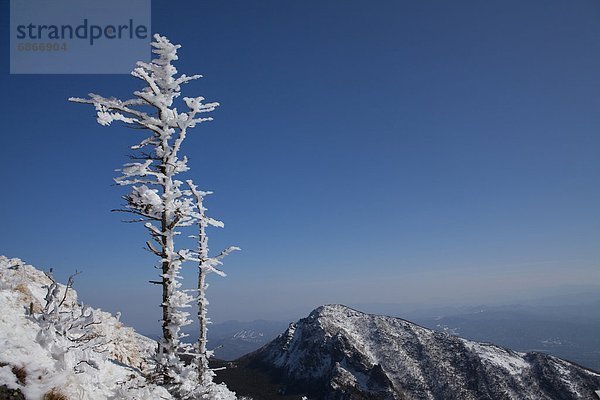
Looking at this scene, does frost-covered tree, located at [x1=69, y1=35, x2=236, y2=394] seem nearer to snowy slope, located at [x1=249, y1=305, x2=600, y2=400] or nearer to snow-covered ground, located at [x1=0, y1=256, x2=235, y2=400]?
snow-covered ground, located at [x1=0, y1=256, x2=235, y2=400]

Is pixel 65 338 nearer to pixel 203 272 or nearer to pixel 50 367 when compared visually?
pixel 50 367

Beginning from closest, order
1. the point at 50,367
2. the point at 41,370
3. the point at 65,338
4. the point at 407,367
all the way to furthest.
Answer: the point at 41,370, the point at 50,367, the point at 65,338, the point at 407,367

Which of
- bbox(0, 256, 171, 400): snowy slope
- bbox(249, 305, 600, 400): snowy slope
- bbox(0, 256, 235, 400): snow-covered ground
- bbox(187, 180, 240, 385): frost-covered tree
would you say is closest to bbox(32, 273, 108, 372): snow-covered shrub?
bbox(0, 256, 235, 400): snow-covered ground

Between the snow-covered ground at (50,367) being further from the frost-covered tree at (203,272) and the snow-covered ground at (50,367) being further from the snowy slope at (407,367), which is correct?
the snowy slope at (407,367)

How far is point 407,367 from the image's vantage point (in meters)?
119

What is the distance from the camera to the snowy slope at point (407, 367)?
108375mm

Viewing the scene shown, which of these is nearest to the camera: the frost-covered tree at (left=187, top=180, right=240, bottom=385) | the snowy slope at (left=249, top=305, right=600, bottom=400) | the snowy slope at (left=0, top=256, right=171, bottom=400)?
the snowy slope at (left=0, top=256, right=171, bottom=400)

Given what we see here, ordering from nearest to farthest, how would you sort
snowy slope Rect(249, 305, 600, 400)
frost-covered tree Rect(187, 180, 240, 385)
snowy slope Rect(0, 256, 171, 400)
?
Answer: 1. snowy slope Rect(0, 256, 171, 400)
2. frost-covered tree Rect(187, 180, 240, 385)
3. snowy slope Rect(249, 305, 600, 400)

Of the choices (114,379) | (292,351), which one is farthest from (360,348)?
(114,379)

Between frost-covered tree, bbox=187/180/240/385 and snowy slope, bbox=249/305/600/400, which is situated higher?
frost-covered tree, bbox=187/180/240/385

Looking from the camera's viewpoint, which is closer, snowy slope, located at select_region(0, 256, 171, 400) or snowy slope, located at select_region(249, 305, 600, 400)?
snowy slope, located at select_region(0, 256, 171, 400)

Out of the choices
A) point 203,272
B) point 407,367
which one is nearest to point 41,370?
point 203,272

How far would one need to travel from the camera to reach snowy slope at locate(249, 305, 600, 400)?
108 metres

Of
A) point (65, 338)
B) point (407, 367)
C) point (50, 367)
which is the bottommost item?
point (407, 367)
